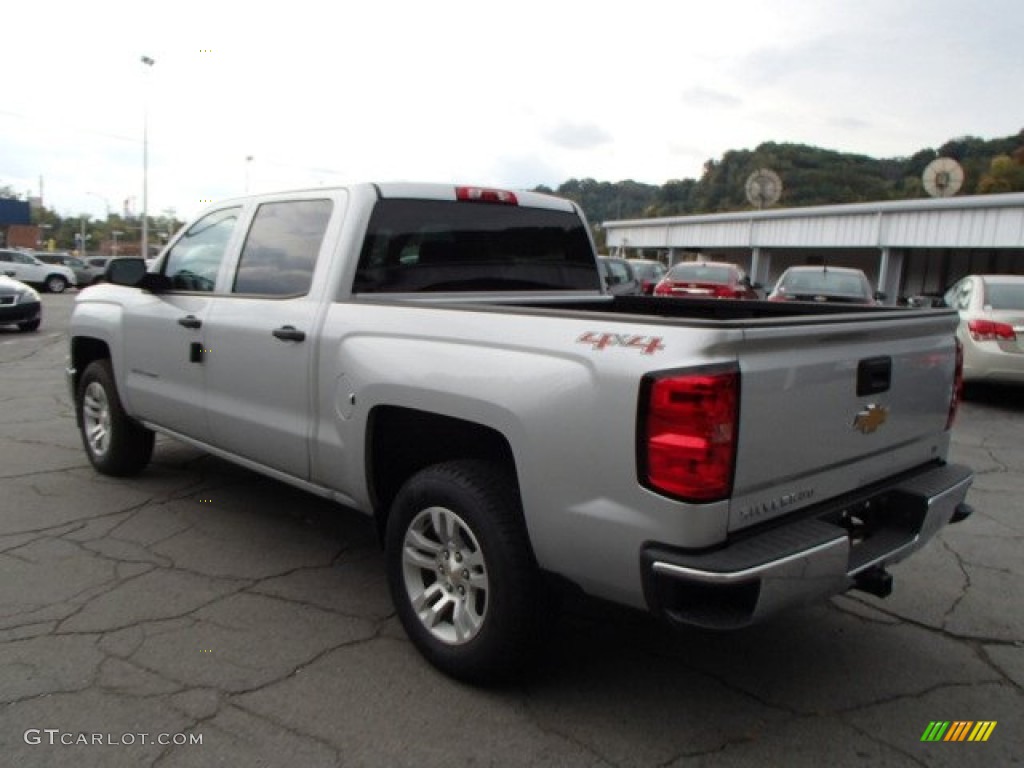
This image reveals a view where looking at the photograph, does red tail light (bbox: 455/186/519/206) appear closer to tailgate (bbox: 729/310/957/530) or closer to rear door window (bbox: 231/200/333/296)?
rear door window (bbox: 231/200/333/296)

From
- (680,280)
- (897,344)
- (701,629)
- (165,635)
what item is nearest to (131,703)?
(165,635)

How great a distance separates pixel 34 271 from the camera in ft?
106

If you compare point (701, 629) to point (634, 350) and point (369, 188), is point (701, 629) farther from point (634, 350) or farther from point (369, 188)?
point (369, 188)

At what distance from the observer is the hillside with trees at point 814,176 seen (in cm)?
5662

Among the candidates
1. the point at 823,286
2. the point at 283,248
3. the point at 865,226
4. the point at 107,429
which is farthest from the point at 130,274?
the point at 865,226

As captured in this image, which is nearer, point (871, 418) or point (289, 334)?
point (871, 418)

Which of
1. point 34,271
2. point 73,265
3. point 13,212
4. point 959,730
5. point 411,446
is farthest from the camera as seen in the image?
point 13,212

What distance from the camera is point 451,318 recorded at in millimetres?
3066

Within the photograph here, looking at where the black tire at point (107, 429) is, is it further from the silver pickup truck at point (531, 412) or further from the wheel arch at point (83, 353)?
the silver pickup truck at point (531, 412)

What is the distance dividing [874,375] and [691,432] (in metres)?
0.94

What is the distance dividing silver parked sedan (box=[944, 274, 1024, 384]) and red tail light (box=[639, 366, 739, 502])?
26.1 feet

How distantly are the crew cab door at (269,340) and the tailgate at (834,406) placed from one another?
2.01 m

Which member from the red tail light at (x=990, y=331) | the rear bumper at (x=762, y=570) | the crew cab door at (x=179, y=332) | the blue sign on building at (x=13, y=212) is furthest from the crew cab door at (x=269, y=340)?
the blue sign on building at (x=13, y=212)

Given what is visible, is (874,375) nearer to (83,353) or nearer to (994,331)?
(83,353)
